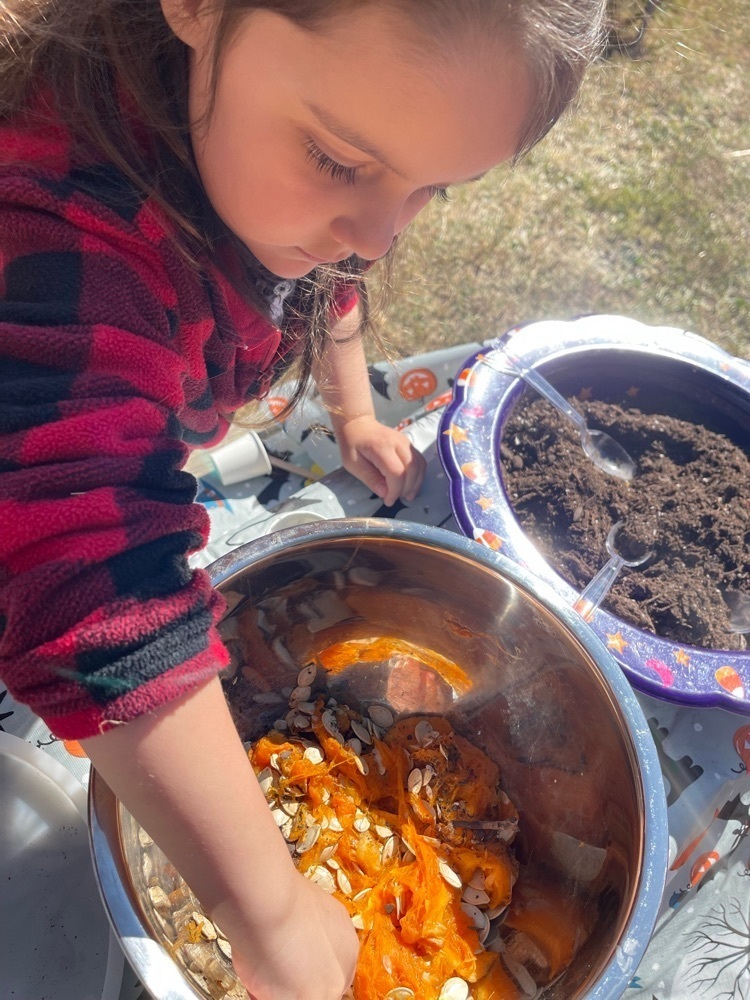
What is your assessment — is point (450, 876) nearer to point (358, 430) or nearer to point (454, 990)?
point (454, 990)

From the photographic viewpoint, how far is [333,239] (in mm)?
538

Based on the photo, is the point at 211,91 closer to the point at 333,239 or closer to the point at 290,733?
the point at 333,239

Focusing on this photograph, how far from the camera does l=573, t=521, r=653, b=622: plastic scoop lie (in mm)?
757

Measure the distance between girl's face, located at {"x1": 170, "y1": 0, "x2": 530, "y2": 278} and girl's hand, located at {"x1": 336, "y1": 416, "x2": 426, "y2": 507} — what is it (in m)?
0.39

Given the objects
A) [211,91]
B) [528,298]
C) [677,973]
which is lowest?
[677,973]

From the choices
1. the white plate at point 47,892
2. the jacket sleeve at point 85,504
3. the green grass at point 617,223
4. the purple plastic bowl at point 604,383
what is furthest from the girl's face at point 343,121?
the green grass at point 617,223

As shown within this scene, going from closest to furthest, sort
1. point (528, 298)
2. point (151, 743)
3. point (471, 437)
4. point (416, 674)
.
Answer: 1. point (151, 743)
2. point (416, 674)
3. point (471, 437)
4. point (528, 298)

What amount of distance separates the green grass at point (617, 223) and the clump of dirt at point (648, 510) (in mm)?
562

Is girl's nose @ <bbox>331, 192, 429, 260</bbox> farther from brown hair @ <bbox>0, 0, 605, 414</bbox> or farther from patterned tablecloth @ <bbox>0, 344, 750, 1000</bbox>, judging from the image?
patterned tablecloth @ <bbox>0, 344, 750, 1000</bbox>

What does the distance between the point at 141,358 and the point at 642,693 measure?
0.56 metres

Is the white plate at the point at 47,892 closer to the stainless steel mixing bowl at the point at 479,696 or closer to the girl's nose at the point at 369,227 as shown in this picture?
the stainless steel mixing bowl at the point at 479,696

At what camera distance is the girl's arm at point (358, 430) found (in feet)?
3.01

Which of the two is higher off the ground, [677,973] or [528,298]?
[528,298]

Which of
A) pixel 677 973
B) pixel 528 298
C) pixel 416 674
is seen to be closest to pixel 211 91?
pixel 416 674
